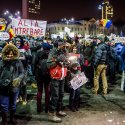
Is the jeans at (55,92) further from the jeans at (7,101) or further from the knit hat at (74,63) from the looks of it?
the jeans at (7,101)

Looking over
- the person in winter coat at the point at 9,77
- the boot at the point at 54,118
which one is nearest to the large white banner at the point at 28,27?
the boot at the point at 54,118

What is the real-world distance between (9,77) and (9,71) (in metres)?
0.13

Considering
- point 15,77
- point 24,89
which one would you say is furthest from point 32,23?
point 15,77

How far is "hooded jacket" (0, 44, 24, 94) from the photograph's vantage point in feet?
24.5

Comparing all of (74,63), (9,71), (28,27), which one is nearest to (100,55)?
(28,27)

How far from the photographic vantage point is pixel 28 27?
473 inches

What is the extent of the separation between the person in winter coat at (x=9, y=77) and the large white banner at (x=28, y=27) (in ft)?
14.1

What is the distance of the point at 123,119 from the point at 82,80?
1511 millimetres

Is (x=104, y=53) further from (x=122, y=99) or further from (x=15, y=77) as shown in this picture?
(x=15, y=77)

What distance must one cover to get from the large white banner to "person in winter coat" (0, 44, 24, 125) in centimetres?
430

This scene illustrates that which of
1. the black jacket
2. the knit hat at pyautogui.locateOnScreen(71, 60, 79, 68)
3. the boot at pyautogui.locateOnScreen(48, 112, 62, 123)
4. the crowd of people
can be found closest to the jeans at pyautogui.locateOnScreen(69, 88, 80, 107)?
the crowd of people

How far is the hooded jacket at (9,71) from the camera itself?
7457 mm

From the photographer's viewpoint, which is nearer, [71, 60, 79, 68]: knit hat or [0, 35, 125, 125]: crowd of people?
[0, 35, 125, 125]: crowd of people

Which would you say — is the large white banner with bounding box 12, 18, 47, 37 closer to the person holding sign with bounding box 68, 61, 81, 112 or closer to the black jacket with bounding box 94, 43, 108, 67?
the black jacket with bounding box 94, 43, 108, 67
